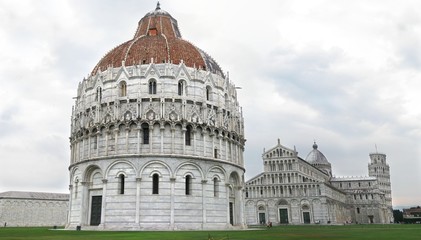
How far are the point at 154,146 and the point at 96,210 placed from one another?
9036 mm

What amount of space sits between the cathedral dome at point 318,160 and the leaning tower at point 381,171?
23903 mm

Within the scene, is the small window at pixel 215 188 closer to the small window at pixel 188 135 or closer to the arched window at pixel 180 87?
the small window at pixel 188 135

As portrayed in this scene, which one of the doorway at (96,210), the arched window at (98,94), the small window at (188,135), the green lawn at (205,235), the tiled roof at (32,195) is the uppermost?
the arched window at (98,94)

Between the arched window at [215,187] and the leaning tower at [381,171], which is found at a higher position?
the leaning tower at [381,171]

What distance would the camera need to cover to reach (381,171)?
524 feet

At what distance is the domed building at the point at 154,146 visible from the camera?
41.2 meters

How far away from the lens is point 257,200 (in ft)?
344

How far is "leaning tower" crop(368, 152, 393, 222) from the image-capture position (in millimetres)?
157988

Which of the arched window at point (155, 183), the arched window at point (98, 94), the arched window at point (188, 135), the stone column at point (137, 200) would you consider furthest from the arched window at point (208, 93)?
the stone column at point (137, 200)

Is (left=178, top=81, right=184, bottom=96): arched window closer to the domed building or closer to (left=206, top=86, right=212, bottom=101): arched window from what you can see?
the domed building

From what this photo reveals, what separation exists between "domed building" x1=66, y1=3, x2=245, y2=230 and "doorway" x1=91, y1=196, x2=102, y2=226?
101 mm

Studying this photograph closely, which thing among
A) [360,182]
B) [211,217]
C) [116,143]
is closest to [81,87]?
[116,143]

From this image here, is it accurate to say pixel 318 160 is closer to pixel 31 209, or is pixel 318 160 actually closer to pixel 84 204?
pixel 31 209

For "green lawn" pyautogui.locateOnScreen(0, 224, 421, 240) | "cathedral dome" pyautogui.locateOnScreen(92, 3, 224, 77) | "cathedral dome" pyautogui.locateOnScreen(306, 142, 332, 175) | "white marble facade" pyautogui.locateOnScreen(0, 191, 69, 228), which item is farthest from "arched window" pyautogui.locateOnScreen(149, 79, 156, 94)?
"cathedral dome" pyautogui.locateOnScreen(306, 142, 332, 175)
